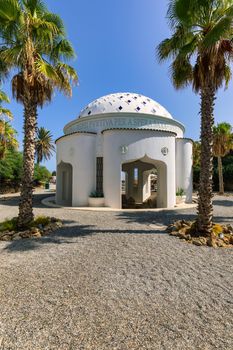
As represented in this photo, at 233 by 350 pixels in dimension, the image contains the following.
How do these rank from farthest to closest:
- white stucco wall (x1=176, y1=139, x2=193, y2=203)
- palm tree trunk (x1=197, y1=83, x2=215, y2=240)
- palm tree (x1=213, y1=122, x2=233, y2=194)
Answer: palm tree (x1=213, y1=122, x2=233, y2=194) → white stucco wall (x1=176, y1=139, x2=193, y2=203) → palm tree trunk (x1=197, y1=83, x2=215, y2=240)

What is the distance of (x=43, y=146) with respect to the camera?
4481cm

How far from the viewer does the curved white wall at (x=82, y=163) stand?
17.1 metres

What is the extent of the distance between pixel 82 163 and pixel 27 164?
846 centimetres

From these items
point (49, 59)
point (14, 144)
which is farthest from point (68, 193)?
point (49, 59)

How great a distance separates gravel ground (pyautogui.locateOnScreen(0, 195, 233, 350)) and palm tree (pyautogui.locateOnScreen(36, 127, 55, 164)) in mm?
39291

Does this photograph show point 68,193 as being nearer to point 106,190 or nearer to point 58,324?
point 106,190

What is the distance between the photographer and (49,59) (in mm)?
9758

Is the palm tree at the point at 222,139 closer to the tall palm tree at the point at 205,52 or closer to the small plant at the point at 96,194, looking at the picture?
the small plant at the point at 96,194

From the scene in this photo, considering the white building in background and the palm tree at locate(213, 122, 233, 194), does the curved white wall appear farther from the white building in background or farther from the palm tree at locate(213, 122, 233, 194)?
the palm tree at locate(213, 122, 233, 194)

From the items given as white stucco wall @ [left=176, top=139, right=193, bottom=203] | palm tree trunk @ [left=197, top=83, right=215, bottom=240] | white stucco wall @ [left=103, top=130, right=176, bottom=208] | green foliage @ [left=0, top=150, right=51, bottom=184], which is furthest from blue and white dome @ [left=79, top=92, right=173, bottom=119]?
green foliage @ [left=0, top=150, right=51, bottom=184]

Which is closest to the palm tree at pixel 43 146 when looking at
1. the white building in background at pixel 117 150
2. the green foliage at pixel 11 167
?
the green foliage at pixel 11 167

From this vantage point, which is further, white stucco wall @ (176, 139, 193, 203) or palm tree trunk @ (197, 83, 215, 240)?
white stucco wall @ (176, 139, 193, 203)

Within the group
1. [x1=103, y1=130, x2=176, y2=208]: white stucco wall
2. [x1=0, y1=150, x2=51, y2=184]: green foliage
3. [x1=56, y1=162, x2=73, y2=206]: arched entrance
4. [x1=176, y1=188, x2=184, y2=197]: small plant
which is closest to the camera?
[x1=103, y1=130, x2=176, y2=208]: white stucco wall

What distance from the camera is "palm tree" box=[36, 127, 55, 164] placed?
44000 mm
